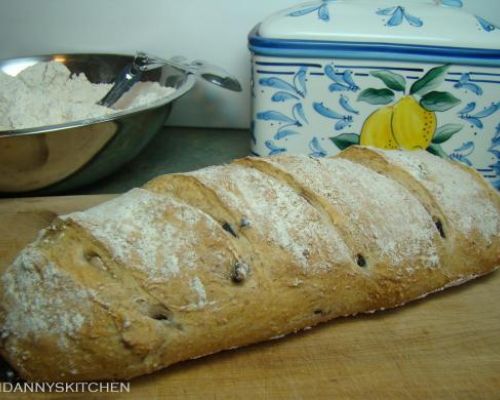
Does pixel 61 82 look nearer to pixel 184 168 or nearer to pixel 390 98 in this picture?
pixel 184 168

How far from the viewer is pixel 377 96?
118 cm

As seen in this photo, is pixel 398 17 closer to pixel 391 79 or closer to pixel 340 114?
pixel 391 79

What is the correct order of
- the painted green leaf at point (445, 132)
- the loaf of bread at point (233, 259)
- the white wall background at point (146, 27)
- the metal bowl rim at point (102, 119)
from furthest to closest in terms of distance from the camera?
the white wall background at point (146, 27)
the painted green leaf at point (445, 132)
the metal bowl rim at point (102, 119)
the loaf of bread at point (233, 259)

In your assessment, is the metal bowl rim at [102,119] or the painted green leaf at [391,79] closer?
the metal bowl rim at [102,119]

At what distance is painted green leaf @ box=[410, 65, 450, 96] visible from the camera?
1142 millimetres

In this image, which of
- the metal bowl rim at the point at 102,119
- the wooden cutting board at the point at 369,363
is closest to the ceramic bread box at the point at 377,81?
the metal bowl rim at the point at 102,119

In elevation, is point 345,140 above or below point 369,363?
above

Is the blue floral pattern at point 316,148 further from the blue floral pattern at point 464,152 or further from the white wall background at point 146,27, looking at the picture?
the white wall background at point 146,27

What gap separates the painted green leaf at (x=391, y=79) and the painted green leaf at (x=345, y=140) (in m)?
0.15

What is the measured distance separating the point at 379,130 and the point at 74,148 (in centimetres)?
75

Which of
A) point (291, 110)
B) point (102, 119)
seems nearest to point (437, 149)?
point (291, 110)

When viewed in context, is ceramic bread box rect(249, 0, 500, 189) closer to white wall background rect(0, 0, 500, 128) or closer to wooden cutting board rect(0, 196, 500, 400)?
white wall background rect(0, 0, 500, 128)

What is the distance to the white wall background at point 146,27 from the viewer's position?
1481 millimetres

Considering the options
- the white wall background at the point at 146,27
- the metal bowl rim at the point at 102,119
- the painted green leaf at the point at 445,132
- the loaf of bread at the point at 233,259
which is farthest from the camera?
the white wall background at the point at 146,27
